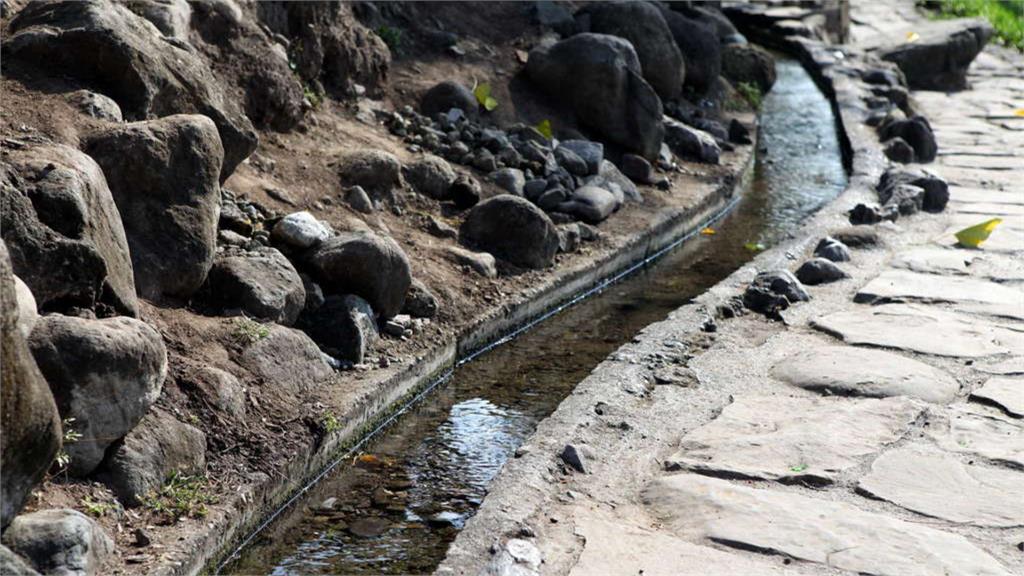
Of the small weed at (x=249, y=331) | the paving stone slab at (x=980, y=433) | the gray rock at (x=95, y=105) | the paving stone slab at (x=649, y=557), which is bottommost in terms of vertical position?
the paving stone slab at (x=980, y=433)

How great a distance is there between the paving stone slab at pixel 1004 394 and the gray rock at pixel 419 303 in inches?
88.1

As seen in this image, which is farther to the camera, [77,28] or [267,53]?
[267,53]

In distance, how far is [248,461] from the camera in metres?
4.10

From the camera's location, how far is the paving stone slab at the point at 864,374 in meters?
4.60

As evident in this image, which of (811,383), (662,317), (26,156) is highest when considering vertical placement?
(26,156)

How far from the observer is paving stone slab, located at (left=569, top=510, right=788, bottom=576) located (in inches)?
130

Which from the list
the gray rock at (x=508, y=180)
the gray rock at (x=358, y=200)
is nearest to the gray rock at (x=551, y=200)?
the gray rock at (x=508, y=180)

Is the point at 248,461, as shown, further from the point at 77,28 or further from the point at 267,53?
the point at 267,53

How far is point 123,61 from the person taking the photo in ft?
16.7

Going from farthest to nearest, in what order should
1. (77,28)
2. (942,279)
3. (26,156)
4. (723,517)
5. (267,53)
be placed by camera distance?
(267,53) → (942,279) → (77,28) → (26,156) → (723,517)

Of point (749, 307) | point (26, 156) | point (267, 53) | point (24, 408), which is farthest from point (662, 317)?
point (24, 408)

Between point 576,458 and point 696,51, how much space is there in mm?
6856

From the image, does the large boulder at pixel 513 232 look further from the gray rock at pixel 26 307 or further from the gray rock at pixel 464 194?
the gray rock at pixel 26 307

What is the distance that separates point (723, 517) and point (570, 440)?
66 cm
